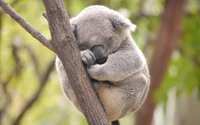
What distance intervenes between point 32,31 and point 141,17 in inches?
148

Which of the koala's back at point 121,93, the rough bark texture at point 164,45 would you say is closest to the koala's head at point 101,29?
the koala's back at point 121,93

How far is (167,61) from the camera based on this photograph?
5734 millimetres

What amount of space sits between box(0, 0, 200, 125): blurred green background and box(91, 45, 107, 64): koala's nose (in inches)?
101

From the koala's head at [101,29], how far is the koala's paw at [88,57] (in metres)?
0.07

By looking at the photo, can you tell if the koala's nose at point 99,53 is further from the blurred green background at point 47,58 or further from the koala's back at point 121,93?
the blurred green background at point 47,58

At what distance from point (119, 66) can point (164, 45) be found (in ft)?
10.4

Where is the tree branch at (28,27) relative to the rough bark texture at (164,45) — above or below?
above

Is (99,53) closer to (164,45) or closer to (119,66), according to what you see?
(119,66)

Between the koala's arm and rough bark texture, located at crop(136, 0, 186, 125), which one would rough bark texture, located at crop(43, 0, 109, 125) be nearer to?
the koala's arm

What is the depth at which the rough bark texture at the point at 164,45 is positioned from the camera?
5.62 metres

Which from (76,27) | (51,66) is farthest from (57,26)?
(51,66)

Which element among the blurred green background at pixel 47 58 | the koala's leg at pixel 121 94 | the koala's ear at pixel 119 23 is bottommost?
the blurred green background at pixel 47 58

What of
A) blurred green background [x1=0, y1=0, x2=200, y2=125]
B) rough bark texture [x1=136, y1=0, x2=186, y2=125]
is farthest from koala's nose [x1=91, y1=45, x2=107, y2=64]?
rough bark texture [x1=136, y1=0, x2=186, y2=125]

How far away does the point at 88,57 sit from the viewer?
8.28 feet
